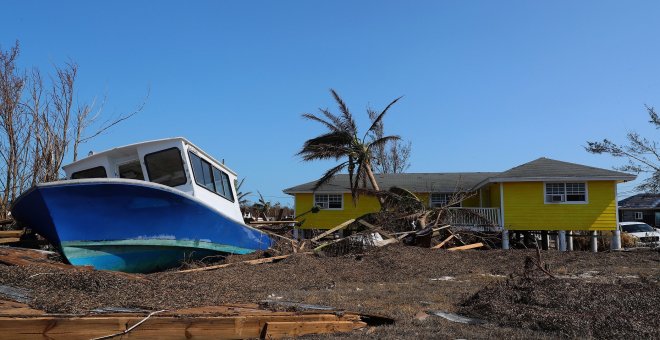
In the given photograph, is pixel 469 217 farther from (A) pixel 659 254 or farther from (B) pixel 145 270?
(B) pixel 145 270

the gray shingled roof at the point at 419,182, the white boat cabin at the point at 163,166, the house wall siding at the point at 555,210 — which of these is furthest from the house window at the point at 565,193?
the white boat cabin at the point at 163,166

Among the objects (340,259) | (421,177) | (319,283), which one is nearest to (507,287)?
(319,283)

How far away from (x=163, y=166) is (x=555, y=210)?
18.0m

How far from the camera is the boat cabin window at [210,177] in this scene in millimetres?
12516

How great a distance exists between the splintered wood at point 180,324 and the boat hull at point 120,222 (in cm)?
506

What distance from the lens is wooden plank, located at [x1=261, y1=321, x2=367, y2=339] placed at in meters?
4.96

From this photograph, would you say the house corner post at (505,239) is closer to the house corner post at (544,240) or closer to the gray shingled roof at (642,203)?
the house corner post at (544,240)

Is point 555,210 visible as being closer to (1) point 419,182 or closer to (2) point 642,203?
(1) point 419,182

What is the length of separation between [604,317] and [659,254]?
45.5 ft

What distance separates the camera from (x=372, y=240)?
1567 centimetres

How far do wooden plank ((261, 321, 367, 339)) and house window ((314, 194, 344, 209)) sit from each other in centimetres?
2356

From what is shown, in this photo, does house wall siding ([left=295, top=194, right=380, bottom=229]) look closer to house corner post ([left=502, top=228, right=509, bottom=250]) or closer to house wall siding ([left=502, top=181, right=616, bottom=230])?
house wall siding ([left=502, top=181, right=616, bottom=230])

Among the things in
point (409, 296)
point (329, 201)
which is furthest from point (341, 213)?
point (409, 296)

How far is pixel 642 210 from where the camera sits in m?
52.8
